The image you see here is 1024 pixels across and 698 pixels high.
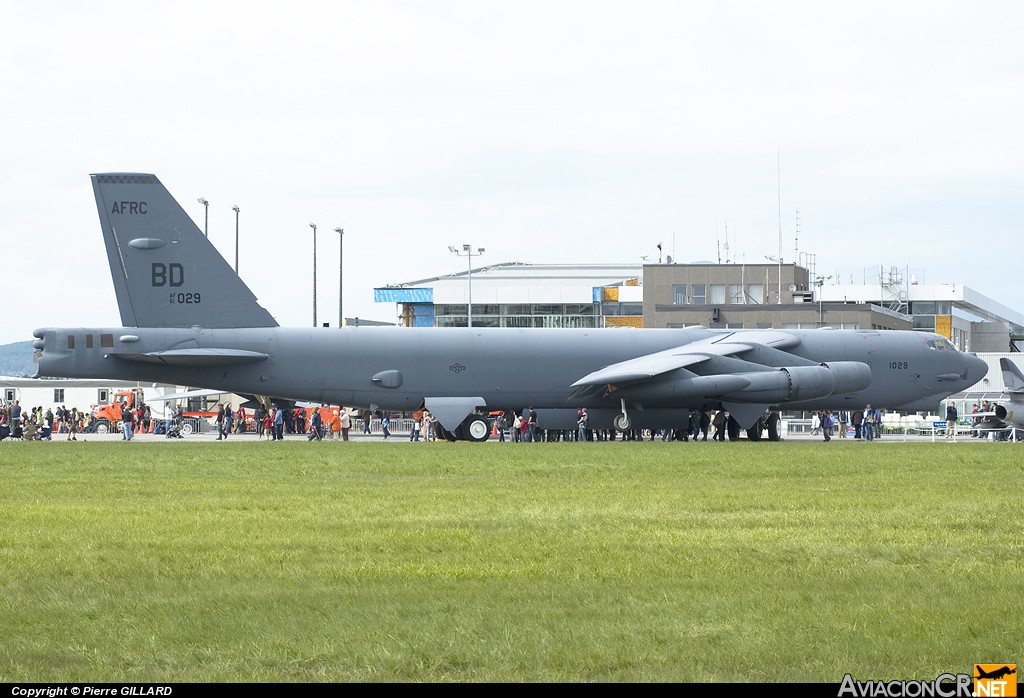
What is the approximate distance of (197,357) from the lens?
33188mm

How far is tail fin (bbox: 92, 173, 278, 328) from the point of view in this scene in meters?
33.0

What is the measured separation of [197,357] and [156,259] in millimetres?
2732

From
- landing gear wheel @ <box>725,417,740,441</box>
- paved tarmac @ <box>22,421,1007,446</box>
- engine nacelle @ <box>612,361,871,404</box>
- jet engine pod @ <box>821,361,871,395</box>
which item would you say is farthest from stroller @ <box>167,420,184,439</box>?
jet engine pod @ <box>821,361,871,395</box>

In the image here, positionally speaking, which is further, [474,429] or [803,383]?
[474,429]

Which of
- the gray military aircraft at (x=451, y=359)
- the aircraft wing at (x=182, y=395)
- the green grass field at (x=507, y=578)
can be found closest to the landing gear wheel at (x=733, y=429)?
the gray military aircraft at (x=451, y=359)

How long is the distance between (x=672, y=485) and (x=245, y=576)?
10.3m

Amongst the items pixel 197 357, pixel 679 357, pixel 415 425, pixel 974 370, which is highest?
pixel 679 357

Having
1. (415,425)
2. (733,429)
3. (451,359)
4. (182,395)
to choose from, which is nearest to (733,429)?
(733,429)

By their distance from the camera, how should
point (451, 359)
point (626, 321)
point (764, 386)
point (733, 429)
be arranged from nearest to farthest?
1. point (764, 386)
2. point (451, 359)
3. point (733, 429)
4. point (626, 321)

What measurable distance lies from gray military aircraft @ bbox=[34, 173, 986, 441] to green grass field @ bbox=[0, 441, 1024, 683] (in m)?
12.9

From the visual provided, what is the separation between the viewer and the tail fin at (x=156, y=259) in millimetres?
33031

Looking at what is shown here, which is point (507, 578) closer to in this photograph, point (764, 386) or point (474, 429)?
point (764, 386)

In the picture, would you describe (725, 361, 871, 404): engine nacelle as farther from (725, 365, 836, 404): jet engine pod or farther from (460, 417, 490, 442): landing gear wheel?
(460, 417, 490, 442): landing gear wheel

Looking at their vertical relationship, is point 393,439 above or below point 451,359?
below
